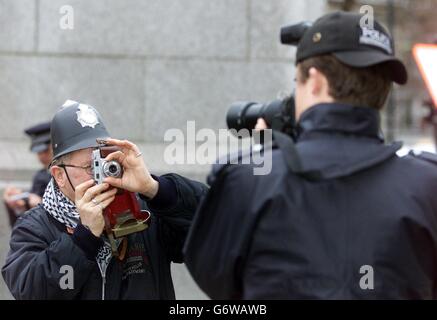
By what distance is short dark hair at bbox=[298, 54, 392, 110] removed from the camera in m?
2.11

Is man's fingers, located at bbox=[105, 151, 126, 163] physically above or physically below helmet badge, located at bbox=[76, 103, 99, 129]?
below

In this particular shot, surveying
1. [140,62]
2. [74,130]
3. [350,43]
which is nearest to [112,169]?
[74,130]

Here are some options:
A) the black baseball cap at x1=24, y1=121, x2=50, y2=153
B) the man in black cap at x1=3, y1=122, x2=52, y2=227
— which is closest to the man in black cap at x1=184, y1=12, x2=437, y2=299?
the man in black cap at x1=3, y1=122, x2=52, y2=227

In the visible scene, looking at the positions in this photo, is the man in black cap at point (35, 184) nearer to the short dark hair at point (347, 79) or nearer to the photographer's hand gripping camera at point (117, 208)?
the photographer's hand gripping camera at point (117, 208)

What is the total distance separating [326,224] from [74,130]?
126 centimetres

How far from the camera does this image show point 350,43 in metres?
2.12

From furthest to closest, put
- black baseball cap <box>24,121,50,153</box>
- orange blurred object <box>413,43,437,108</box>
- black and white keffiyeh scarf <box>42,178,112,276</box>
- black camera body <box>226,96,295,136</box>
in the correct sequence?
orange blurred object <box>413,43,437,108</box>
black baseball cap <box>24,121,50,153</box>
black and white keffiyeh scarf <box>42,178,112,276</box>
black camera body <box>226,96,295,136</box>

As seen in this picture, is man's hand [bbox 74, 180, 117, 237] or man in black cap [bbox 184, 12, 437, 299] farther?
man's hand [bbox 74, 180, 117, 237]

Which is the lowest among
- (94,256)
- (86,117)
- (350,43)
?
Answer: (94,256)

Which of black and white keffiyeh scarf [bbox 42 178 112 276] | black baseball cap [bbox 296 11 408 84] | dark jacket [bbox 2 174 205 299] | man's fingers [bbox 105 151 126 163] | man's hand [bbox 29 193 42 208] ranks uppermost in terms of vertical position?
black baseball cap [bbox 296 11 408 84]

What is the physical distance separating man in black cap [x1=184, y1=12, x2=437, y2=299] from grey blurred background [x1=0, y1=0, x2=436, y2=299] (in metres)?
3.86

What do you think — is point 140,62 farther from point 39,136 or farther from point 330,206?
point 330,206

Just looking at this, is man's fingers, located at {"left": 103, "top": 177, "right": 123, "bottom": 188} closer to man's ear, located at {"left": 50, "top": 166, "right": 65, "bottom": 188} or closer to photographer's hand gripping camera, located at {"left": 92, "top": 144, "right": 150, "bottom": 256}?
photographer's hand gripping camera, located at {"left": 92, "top": 144, "right": 150, "bottom": 256}

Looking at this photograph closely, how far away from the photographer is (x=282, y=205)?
2037 mm
